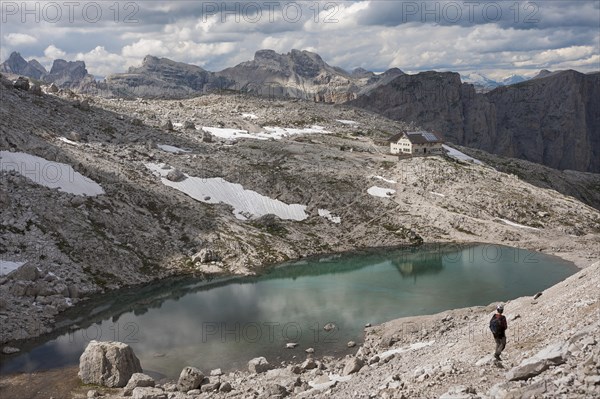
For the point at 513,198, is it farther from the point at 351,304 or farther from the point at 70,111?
the point at 70,111

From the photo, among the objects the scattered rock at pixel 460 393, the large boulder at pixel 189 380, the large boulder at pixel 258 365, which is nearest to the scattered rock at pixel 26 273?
the large boulder at pixel 189 380

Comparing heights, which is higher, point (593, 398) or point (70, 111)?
point (70, 111)

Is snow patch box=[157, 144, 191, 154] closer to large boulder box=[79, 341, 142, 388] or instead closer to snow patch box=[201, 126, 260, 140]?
snow patch box=[201, 126, 260, 140]

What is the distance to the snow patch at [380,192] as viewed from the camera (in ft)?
400

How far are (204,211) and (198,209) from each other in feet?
3.96

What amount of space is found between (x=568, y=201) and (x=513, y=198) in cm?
1629

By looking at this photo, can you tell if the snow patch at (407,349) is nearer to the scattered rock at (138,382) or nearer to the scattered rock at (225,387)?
the scattered rock at (225,387)

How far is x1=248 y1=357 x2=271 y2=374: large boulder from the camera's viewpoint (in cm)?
4956

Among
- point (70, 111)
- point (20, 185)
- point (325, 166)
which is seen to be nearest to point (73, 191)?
point (20, 185)

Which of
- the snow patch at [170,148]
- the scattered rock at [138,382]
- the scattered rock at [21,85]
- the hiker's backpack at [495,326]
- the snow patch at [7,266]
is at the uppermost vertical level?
the scattered rock at [21,85]

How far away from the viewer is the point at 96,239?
84938mm

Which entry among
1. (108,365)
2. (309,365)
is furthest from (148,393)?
(309,365)

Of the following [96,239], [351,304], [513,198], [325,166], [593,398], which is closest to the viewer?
[593,398]

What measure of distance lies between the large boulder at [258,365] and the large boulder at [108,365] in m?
10.2
